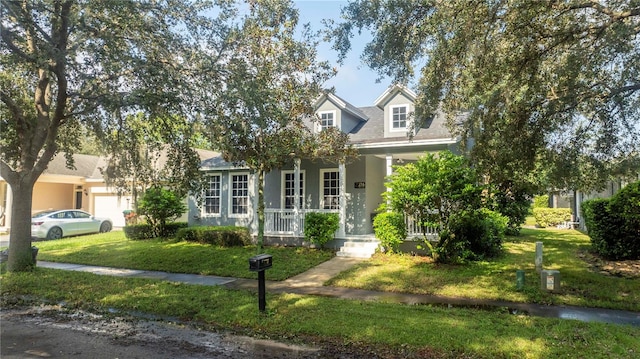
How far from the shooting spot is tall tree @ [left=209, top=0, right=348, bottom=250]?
841 centimetres

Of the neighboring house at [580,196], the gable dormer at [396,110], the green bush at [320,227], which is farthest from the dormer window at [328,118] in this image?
the neighboring house at [580,196]

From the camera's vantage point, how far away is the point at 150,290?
26.2 feet

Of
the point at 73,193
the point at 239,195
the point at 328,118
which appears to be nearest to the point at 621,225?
the point at 328,118

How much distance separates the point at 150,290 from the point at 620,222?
11614 mm

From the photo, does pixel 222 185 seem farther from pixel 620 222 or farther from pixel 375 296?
pixel 620 222

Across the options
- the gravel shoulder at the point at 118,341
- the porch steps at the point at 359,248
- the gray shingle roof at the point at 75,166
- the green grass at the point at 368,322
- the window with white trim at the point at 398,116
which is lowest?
the gravel shoulder at the point at 118,341

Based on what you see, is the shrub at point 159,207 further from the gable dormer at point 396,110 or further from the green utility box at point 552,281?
the green utility box at point 552,281

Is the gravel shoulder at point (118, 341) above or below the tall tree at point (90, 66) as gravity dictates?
below

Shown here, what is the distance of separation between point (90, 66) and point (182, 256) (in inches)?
237

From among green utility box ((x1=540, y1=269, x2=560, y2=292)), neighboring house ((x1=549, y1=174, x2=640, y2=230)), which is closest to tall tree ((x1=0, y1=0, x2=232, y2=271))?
green utility box ((x1=540, y1=269, x2=560, y2=292))

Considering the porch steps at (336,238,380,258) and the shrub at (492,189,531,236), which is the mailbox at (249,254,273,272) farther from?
the shrub at (492,189,531,236)

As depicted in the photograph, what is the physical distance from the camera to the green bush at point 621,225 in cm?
930

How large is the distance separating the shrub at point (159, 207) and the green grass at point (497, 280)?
371 inches

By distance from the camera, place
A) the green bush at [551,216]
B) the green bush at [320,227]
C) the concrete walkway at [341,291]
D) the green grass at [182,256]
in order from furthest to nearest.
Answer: the green bush at [551,216], the green bush at [320,227], the green grass at [182,256], the concrete walkway at [341,291]
